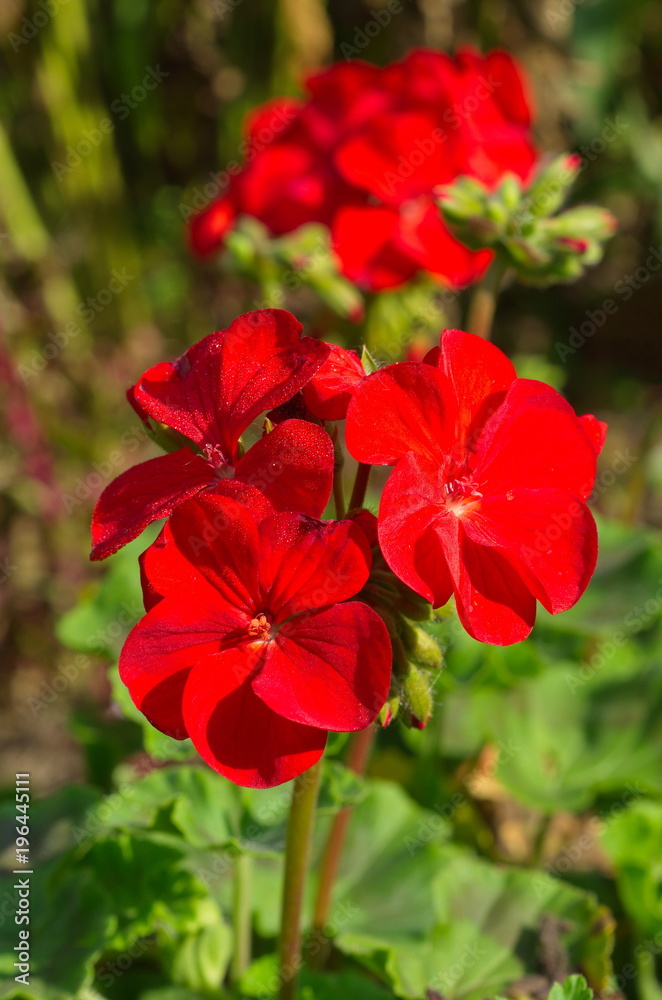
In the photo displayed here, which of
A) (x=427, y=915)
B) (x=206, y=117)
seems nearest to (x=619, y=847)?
(x=427, y=915)

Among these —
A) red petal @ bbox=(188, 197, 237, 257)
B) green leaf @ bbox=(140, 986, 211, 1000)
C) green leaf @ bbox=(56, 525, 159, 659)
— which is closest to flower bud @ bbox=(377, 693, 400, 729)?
green leaf @ bbox=(140, 986, 211, 1000)

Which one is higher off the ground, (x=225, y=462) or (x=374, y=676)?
(x=225, y=462)

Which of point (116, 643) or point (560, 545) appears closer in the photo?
point (560, 545)

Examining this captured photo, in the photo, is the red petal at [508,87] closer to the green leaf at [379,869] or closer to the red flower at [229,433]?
the red flower at [229,433]

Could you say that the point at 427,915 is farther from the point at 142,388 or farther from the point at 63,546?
the point at 63,546

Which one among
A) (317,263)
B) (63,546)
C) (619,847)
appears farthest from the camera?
(63,546)

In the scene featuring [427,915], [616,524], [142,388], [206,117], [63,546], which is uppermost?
[142,388]

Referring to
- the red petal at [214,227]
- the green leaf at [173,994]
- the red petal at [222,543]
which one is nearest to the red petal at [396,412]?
the red petal at [222,543]

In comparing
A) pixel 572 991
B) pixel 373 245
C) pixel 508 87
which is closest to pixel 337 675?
pixel 572 991
